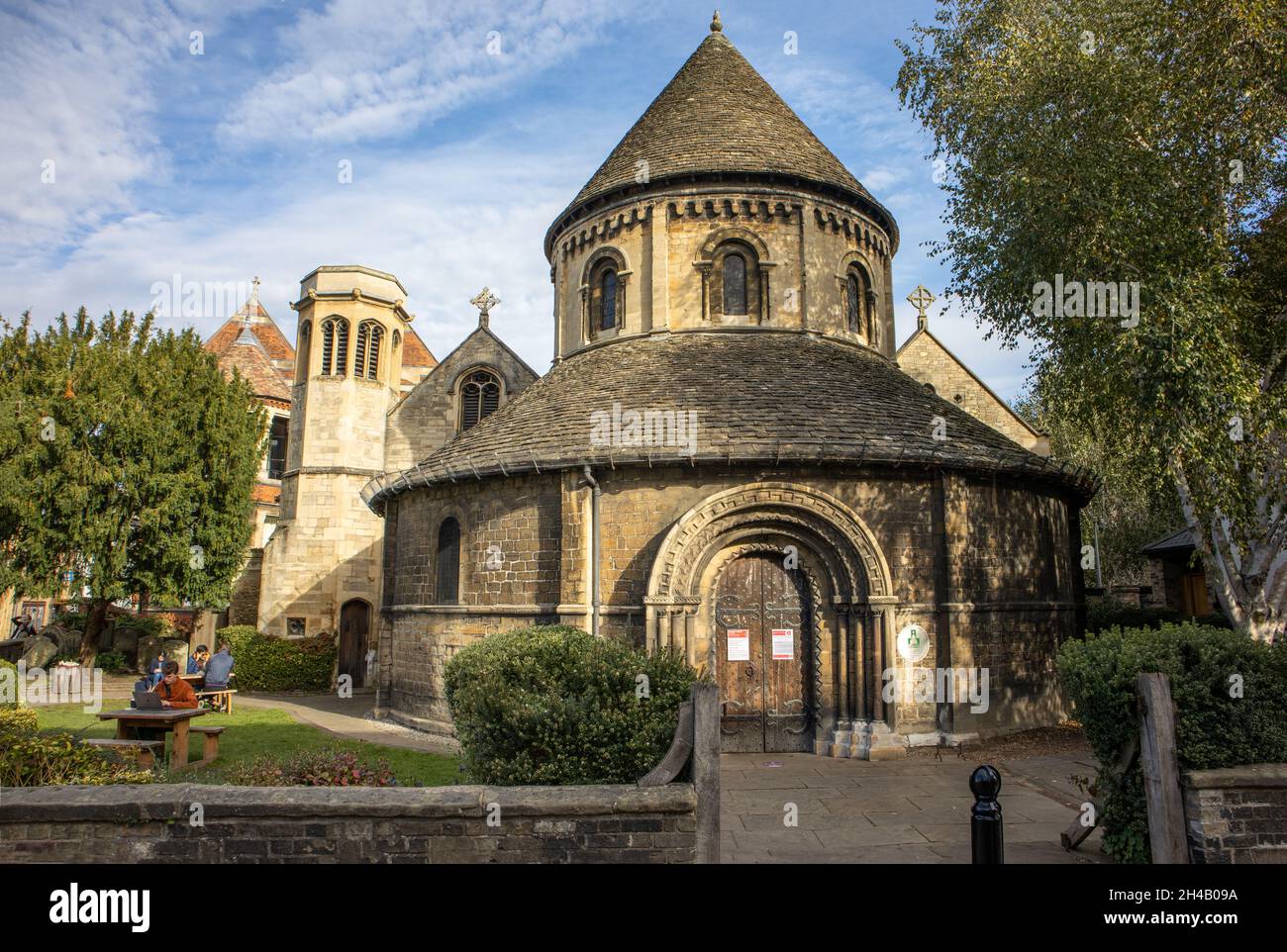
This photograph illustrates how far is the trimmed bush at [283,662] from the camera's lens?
22203 mm

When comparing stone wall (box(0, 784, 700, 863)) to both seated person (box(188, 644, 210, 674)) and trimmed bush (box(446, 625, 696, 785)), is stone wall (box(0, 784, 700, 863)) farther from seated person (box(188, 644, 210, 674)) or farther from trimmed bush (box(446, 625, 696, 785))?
seated person (box(188, 644, 210, 674))

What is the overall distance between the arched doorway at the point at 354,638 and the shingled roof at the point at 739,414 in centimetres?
730

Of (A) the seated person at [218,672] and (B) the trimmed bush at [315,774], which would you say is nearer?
(B) the trimmed bush at [315,774]

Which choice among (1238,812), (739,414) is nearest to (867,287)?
(739,414)

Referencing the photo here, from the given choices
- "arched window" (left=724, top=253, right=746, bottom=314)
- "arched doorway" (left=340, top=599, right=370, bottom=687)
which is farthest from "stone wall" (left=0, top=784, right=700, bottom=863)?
"arched doorway" (left=340, top=599, right=370, bottom=687)

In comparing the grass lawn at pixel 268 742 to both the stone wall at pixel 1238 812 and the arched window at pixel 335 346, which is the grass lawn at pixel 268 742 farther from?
the arched window at pixel 335 346

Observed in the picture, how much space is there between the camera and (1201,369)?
411 inches

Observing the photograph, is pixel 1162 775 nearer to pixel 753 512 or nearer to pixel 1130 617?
pixel 753 512

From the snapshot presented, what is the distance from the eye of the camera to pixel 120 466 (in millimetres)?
20938

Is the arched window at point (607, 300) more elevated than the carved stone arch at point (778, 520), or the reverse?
the arched window at point (607, 300)

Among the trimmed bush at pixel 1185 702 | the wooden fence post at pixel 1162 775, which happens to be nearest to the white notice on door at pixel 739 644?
the trimmed bush at pixel 1185 702

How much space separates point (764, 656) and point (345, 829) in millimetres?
8451
